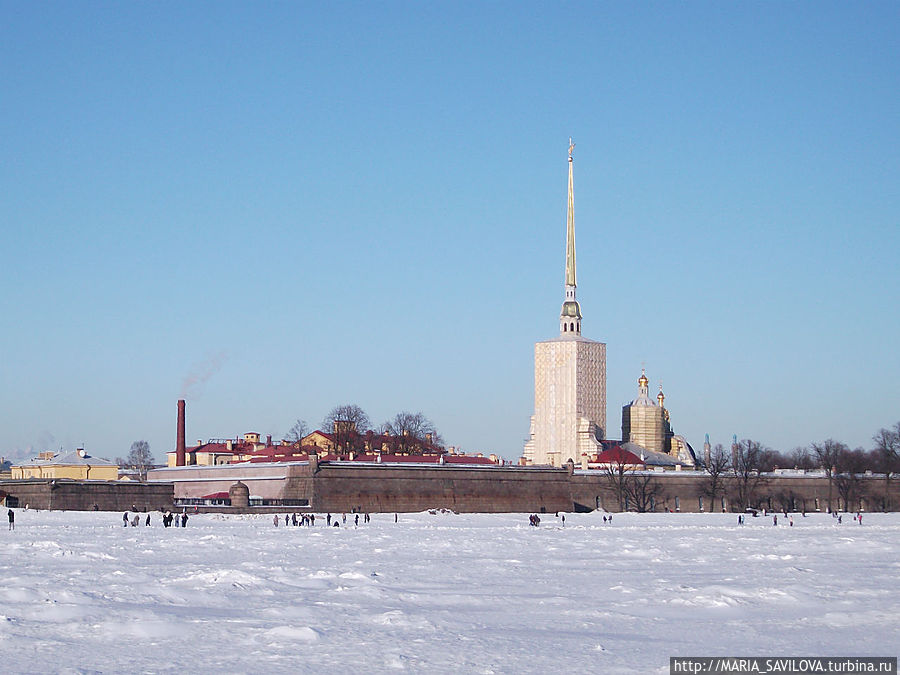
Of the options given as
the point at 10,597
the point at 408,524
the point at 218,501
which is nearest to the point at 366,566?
the point at 10,597

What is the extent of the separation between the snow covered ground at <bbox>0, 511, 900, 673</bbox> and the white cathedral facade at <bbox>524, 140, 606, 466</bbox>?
82.4 m

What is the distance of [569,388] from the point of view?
12550 centimetres

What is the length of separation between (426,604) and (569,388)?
10232 cm

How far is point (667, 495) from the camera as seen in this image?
287 feet

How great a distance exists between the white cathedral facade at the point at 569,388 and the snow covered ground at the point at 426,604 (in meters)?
82.4

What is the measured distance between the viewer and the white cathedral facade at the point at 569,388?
12464 cm

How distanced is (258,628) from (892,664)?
9.40 meters

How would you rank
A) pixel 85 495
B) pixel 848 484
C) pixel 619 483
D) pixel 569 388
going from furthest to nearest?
pixel 569 388
pixel 848 484
pixel 619 483
pixel 85 495

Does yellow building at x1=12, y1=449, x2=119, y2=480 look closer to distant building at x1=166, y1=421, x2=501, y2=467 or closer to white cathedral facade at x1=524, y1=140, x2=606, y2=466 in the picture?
distant building at x1=166, y1=421, x2=501, y2=467

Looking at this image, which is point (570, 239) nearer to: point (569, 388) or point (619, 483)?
point (569, 388)

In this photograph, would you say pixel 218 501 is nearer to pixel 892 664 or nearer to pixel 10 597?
pixel 10 597

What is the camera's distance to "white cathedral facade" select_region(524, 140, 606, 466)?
124637 mm

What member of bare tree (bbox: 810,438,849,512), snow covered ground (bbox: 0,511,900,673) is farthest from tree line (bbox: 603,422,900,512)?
snow covered ground (bbox: 0,511,900,673)

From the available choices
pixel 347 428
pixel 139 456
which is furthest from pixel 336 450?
pixel 139 456
